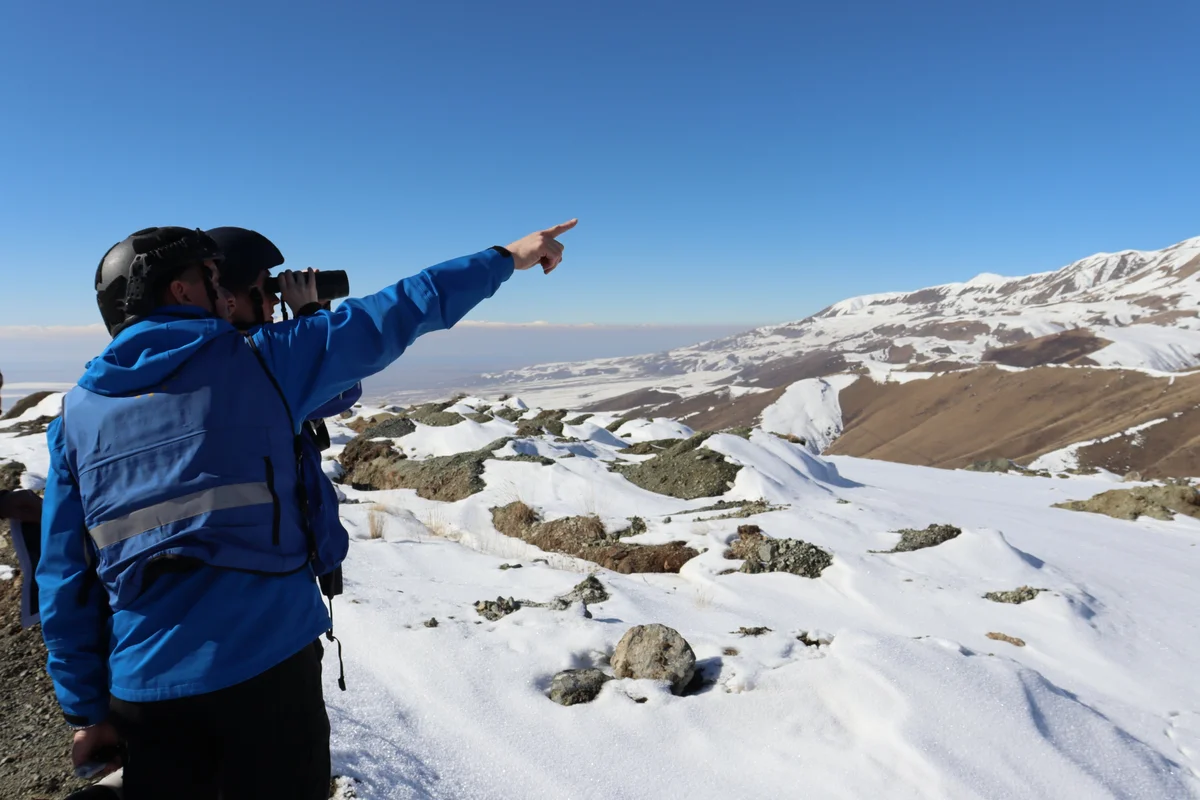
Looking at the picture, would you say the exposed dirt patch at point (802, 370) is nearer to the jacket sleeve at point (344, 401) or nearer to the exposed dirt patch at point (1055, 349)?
the exposed dirt patch at point (1055, 349)

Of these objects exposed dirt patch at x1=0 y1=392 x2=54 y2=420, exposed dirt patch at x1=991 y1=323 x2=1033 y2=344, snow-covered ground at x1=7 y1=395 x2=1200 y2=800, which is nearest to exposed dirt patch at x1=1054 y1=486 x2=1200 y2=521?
snow-covered ground at x1=7 y1=395 x2=1200 y2=800

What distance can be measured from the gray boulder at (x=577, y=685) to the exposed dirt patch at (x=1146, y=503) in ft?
39.6

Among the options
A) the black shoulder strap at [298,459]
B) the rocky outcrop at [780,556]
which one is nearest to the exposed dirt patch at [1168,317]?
the rocky outcrop at [780,556]

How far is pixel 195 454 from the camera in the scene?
168cm

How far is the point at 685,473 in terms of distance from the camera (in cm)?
1266

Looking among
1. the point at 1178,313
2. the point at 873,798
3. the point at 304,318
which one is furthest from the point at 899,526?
the point at 1178,313

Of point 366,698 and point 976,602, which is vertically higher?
point 366,698

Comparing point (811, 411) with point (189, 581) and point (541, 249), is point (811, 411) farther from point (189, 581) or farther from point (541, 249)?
point (189, 581)

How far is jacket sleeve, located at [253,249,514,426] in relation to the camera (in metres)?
1.86

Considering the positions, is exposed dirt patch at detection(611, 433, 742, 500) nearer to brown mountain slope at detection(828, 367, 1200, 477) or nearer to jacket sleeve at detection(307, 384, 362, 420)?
jacket sleeve at detection(307, 384, 362, 420)

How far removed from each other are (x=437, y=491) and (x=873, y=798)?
1008 centimetres

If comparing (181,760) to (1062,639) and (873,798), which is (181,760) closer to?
(873,798)

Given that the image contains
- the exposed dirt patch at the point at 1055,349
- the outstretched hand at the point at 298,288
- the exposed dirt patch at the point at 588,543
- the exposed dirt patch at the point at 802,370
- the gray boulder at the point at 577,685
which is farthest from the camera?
the exposed dirt patch at the point at 802,370

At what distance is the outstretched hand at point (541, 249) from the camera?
7.55 ft
